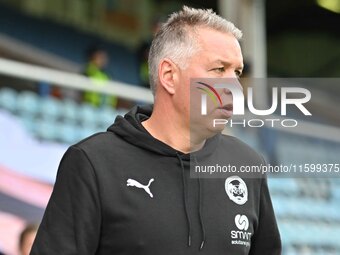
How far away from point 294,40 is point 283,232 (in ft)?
28.5

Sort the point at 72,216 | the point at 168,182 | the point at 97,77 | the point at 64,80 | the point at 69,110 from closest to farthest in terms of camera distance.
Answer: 1. the point at 72,216
2. the point at 168,182
3. the point at 64,80
4. the point at 69,110
5. the point at 97,77

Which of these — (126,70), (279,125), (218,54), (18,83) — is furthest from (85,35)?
(218,54)

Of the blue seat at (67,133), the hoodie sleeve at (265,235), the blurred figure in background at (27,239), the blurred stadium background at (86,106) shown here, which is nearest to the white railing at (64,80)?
the blurred stadium background at (86,106)

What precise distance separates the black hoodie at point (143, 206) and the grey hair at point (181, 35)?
172 millimetres

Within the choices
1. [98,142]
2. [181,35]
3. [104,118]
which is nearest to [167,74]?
[181,35]

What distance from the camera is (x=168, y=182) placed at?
235cm

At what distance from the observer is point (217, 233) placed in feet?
7.59

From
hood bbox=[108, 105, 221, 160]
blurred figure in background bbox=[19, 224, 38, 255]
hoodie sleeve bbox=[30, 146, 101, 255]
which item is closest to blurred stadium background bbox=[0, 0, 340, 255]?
blurred figure in background bbox=[19, 224, 38, 255]

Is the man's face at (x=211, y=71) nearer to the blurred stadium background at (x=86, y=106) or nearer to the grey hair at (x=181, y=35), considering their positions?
the grey hair at (x=181, y=35)

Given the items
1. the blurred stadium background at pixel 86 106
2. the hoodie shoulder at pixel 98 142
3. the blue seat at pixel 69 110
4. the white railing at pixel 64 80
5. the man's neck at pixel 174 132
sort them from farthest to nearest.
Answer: the blue seat at pixel 69 110 → the white railing at pixel 64 80 → the blurred stadium background at pixel 86 106 → the man's neck at pixel 174 132 → the hoodie shoulder at pixel 98 142

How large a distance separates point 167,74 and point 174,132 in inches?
6.0

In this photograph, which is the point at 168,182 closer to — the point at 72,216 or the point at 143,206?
the point at 143,206

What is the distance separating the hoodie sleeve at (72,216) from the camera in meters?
2.21

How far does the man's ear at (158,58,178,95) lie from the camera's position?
2416mm
